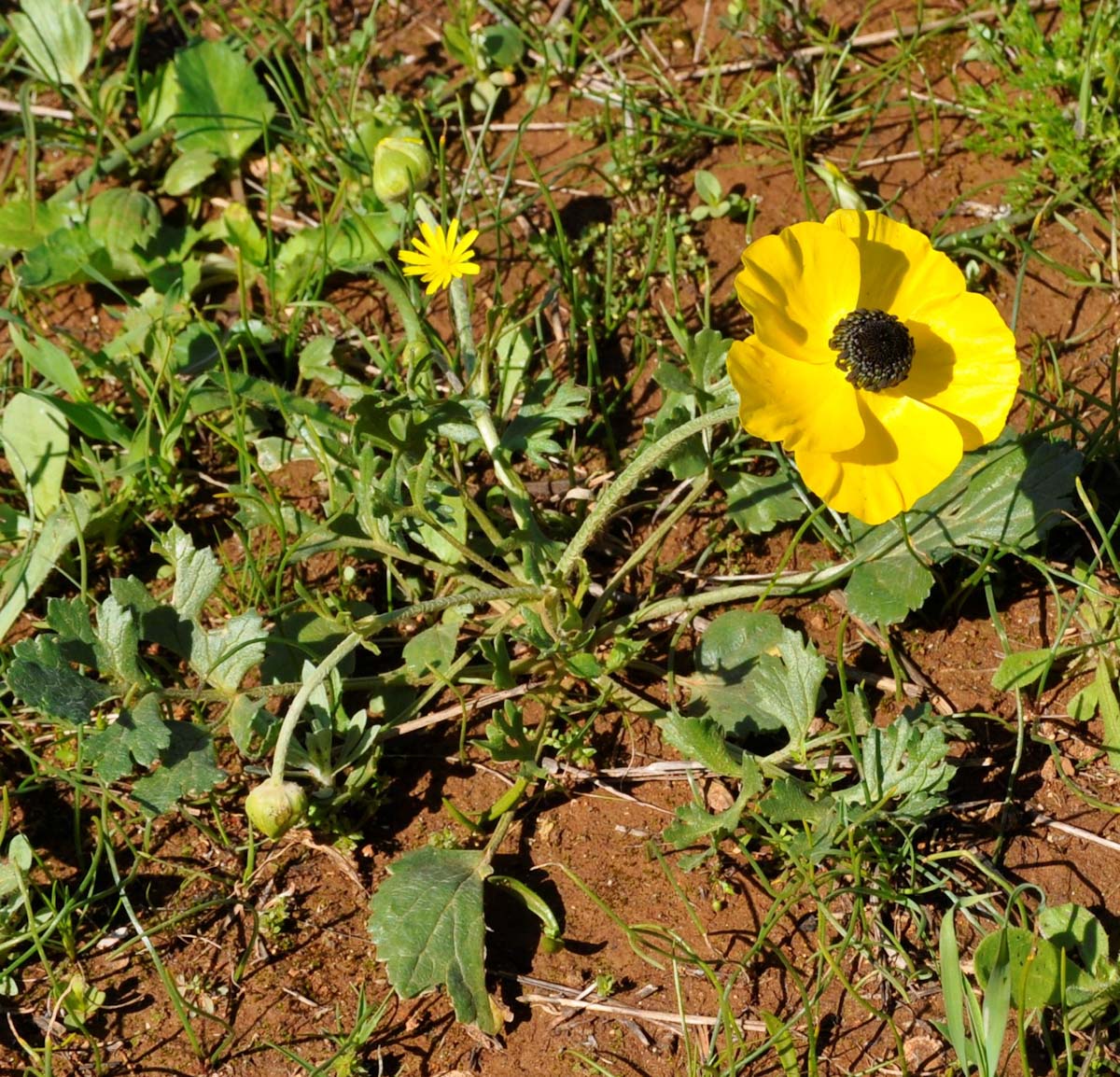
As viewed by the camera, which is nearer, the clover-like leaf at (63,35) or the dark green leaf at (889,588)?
the dark green leaf at (889,588)

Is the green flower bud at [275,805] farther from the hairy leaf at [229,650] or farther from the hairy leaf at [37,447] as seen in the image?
the hairy leaf at [37,447]

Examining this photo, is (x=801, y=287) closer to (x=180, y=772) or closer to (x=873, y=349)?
(x=873, y=349)

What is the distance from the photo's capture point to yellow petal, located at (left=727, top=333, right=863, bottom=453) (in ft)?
7.29

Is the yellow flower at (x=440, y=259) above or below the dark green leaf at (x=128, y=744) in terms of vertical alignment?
above

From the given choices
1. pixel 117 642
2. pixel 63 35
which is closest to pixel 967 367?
pixel 117 642

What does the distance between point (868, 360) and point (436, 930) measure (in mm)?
1383

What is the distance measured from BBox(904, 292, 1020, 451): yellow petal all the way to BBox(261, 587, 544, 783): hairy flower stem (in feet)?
3.12

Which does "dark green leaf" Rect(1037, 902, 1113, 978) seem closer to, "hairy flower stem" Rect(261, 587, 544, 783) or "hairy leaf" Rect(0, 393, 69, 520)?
"hairy flower stem" Rect(261, 587, 544, 783)

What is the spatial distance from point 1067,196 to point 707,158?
1.00 m

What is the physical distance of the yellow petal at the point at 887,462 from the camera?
7.47ft

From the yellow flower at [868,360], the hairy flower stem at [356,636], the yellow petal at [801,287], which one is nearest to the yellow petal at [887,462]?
the yellow flower at [868,360]

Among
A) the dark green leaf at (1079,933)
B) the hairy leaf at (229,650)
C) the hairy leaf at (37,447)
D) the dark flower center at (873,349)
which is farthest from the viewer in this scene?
the hairy leaf at (37,447)

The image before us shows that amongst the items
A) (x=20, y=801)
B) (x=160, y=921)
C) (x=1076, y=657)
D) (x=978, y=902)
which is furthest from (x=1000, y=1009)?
(x=20, y=801)

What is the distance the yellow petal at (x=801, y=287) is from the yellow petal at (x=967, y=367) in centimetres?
18
